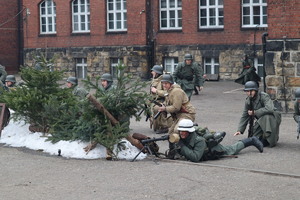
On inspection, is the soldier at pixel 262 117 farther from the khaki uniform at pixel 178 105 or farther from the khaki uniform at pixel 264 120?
the khaki uniform at pixel 178 105

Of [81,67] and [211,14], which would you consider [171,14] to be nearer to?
[211,14]

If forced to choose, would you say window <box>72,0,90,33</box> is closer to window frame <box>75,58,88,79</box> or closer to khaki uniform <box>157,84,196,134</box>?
window frame <box>75,58,88,79</box>

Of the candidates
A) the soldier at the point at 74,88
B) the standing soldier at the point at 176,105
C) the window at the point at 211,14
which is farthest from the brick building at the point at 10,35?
the standing soldier at the point at 176,105

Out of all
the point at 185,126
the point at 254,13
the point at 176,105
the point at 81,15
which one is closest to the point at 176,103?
the point at 176,105

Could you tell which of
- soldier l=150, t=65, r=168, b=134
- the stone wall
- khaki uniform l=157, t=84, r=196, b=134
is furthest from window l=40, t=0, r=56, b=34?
khaki uniform l=157, t=84, r=196, b=134

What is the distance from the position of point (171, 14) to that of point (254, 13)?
13.9 feet

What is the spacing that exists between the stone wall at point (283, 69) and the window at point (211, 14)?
12013 mm

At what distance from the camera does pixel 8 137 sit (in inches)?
583

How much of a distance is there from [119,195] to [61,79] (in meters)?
5.62

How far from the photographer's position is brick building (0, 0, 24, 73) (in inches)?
1551

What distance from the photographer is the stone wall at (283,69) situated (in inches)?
736


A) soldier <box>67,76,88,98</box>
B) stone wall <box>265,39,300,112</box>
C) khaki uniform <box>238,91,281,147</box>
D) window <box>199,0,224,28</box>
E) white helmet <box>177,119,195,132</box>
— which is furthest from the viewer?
window <box>199,0,224,28</box>

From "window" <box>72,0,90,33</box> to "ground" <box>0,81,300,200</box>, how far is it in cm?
2146

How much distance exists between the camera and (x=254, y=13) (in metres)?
30.0
